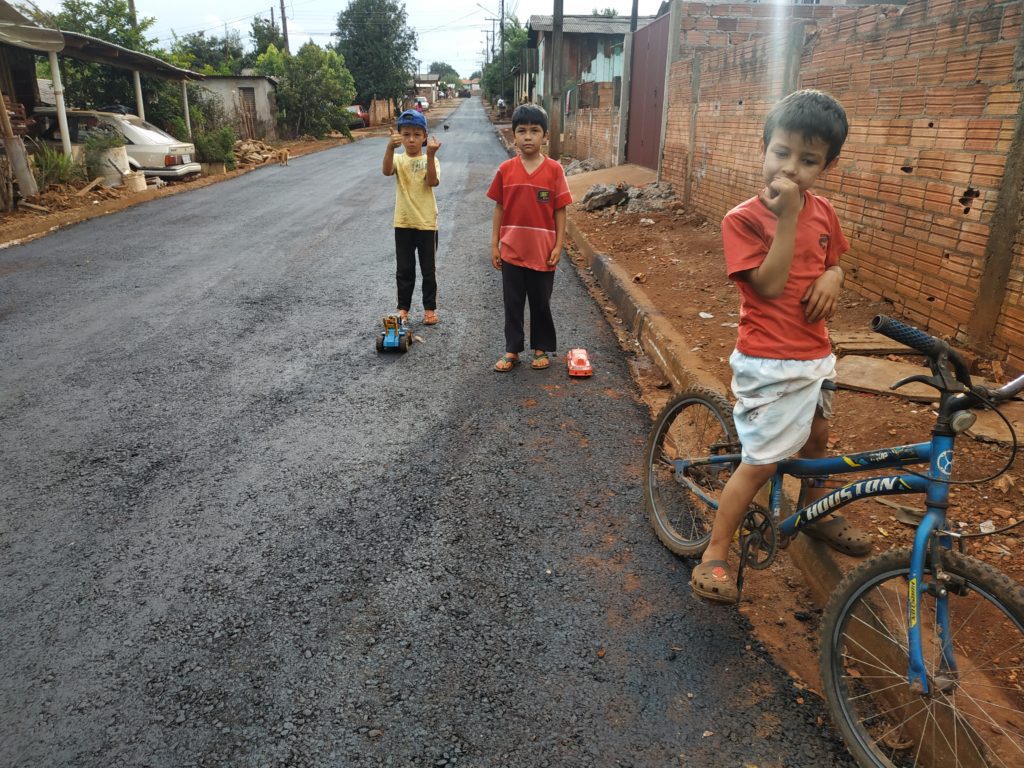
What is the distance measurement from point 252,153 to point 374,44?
30381 mm

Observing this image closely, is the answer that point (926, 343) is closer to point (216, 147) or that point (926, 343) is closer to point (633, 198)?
point (633, 198)

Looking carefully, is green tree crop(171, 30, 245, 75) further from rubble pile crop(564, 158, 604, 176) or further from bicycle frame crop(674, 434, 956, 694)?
bicycle frame crop(674, 434, 956, 694)

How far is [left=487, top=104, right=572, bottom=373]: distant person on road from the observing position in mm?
5020

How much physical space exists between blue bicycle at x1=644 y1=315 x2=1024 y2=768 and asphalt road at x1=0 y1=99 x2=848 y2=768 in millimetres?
208

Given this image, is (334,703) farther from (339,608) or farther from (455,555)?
(455,555)

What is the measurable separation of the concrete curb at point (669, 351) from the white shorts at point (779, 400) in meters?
0.55

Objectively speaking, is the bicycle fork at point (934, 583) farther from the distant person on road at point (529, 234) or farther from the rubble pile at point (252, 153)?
the rubble pile at point (252, 153)

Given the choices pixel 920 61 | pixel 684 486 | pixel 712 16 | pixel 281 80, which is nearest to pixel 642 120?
pixel 712 16

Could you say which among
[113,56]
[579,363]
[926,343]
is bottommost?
[579,363]

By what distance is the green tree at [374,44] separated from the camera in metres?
49.2

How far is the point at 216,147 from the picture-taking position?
2019 centimetres

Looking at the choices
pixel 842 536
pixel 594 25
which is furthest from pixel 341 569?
pixel 594 25

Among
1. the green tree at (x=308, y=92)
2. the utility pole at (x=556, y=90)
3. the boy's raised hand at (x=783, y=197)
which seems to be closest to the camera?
the boy's raised hand at (x=783, y=197)

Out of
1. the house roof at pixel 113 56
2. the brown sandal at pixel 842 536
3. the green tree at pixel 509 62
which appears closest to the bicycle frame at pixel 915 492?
the brown sandal at pixel 842 536
